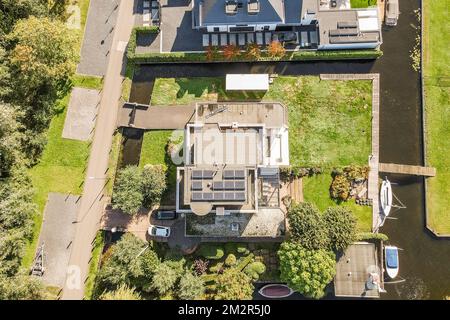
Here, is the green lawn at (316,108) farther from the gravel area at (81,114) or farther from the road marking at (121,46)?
the gravel area at (81,114)

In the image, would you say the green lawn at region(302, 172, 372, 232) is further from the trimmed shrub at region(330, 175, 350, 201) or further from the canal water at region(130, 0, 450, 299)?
the canal water at region(130, 0, 450, 299)

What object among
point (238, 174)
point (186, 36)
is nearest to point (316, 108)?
point (238, 174)

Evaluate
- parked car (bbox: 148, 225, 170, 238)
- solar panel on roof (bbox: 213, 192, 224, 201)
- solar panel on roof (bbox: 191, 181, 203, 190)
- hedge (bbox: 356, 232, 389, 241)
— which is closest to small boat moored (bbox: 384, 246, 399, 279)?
hedge (bbox: 356, 232, 389, 241)

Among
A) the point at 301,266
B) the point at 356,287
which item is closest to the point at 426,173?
the point at 356,287

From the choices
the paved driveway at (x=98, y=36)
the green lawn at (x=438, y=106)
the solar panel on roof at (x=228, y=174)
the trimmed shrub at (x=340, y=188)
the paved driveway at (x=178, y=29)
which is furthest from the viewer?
the paved driveway at (x=98, y=36)

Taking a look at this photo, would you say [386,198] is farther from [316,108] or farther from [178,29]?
[178,29]

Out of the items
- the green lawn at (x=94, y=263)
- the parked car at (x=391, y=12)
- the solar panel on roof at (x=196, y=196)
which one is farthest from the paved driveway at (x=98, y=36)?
the parked car at (x=391, y=12)

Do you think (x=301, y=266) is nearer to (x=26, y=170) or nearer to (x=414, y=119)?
(x=414, y=119)
